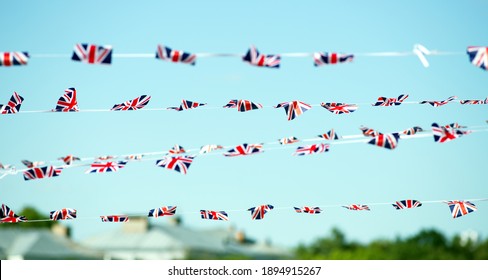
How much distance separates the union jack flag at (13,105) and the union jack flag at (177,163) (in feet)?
3.48

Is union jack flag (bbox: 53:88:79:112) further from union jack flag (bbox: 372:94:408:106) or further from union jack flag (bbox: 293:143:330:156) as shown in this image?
union jack flag (bbox: 372:94:408:106)

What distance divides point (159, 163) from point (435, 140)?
1.96 m

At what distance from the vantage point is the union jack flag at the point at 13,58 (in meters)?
3.59

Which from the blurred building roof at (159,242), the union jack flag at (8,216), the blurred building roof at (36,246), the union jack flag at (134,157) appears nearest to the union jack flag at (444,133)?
the union jack flag at (134,157)

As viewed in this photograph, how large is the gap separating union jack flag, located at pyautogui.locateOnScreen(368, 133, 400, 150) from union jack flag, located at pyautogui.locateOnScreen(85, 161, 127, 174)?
1.92m

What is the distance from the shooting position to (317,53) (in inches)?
145

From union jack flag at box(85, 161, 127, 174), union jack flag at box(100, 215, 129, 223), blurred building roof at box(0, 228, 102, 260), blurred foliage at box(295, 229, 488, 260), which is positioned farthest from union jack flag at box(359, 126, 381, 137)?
blurred foliage at box(295, 229, 488, 260)

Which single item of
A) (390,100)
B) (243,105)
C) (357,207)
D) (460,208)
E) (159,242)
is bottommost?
(460,208)

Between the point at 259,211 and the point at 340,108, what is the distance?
1285mm

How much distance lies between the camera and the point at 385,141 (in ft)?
14.3

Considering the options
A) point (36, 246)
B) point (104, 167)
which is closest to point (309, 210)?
point (104, 167)

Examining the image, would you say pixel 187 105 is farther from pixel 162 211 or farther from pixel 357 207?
pixel 357 207
